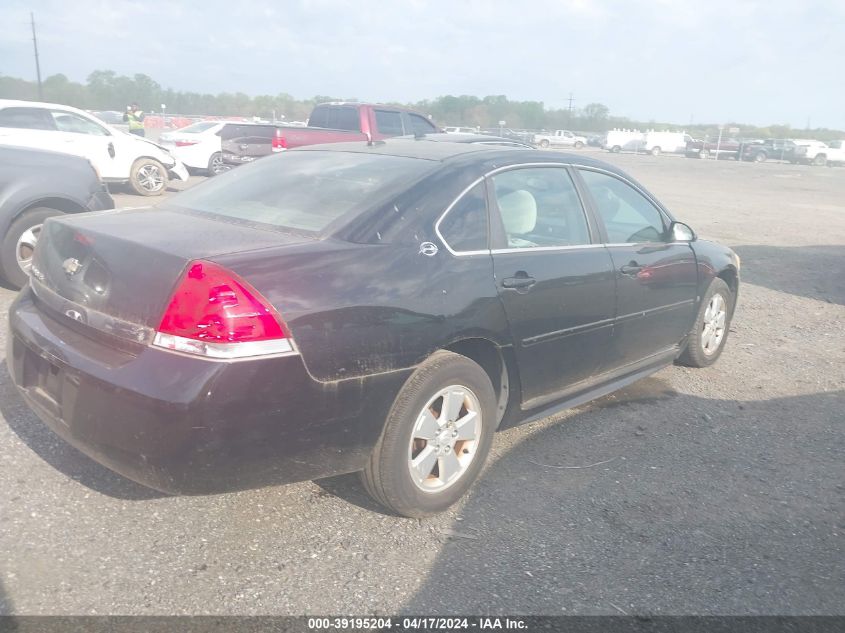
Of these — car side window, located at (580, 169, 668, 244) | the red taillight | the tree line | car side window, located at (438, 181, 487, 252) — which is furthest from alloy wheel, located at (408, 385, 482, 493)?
the tree line

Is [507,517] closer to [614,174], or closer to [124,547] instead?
[124,547]

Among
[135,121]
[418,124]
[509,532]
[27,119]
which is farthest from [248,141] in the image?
[509,532]

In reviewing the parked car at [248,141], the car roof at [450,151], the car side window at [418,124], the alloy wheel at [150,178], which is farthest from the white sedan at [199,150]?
the car roof at [450,151]

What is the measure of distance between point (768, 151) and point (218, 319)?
174 ft

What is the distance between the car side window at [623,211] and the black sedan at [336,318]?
4 centimetres

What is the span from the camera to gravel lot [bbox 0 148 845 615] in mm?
2742

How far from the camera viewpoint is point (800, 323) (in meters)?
7.28

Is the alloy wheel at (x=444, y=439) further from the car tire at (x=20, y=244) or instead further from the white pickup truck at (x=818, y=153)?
the white pickup truck at (x=818, y=153)

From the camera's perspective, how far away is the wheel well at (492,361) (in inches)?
135

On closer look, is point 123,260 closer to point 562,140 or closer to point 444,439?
point 444,439

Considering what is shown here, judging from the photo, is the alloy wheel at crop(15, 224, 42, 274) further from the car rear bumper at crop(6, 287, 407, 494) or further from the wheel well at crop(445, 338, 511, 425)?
the wheel well at crop(445, 338, 511, 425)

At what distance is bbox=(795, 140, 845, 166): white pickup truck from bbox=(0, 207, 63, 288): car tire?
50412 millimetres

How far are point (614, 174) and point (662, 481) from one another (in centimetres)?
197

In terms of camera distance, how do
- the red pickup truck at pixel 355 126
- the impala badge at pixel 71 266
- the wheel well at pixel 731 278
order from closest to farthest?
the impala badge at pixel 71 266 < the wheel well at pixel 731 278 < the red pickup truck at pixel 355 126
